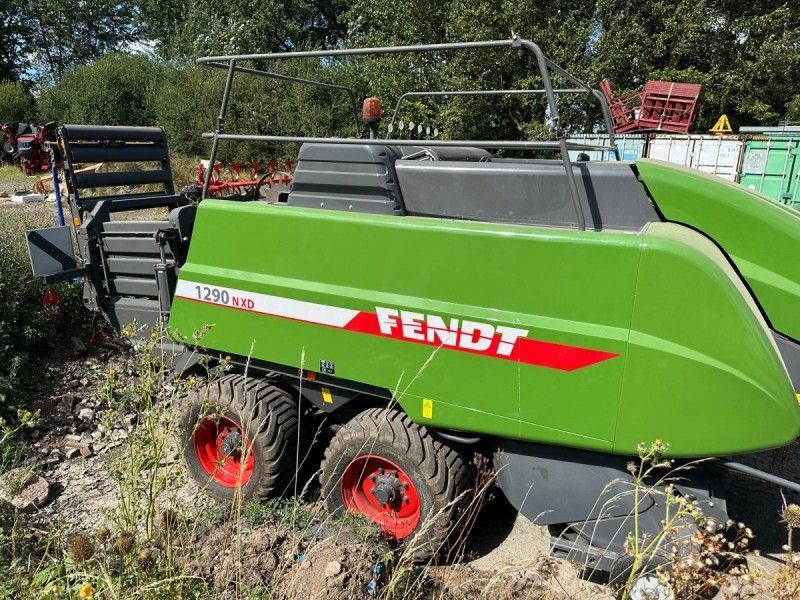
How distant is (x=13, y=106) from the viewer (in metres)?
Result: 25.1

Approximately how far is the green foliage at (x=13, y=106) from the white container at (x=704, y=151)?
25.1m

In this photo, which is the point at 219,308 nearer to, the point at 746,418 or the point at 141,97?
the point at 746,418

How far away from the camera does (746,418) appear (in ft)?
6.91

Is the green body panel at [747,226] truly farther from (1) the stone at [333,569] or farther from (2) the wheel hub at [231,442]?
(2) the wheel hub at [231,442]

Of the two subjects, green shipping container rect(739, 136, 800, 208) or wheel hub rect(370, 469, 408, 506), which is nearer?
wheel hub rect(370, 469, 408, 506)

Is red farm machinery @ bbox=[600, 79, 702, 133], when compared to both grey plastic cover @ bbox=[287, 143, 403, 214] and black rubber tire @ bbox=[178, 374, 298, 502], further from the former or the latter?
black rubber tire @ bbox=[178, 374, 298, 502]

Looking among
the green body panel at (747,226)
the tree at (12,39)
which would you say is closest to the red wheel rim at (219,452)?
the green body panel at (747,226)

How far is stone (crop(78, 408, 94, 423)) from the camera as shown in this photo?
4.20 m

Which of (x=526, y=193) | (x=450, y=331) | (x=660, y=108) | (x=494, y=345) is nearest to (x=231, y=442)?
(x=450, y=331)

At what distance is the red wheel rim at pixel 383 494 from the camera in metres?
2.82

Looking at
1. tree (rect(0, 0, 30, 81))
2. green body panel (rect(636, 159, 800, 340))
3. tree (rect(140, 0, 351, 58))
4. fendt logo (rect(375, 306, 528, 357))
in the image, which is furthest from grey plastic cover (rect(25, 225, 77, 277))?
tree (rect(0, 0, 30, 81))

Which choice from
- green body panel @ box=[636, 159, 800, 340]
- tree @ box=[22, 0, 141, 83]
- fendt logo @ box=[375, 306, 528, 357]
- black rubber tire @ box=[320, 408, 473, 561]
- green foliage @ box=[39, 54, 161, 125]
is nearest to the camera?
fendt logo @ box=[375, 306, 528, 357]

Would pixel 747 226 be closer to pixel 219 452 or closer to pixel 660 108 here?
pixel 219 452

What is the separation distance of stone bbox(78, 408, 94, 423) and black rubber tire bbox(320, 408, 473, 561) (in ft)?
7.59
